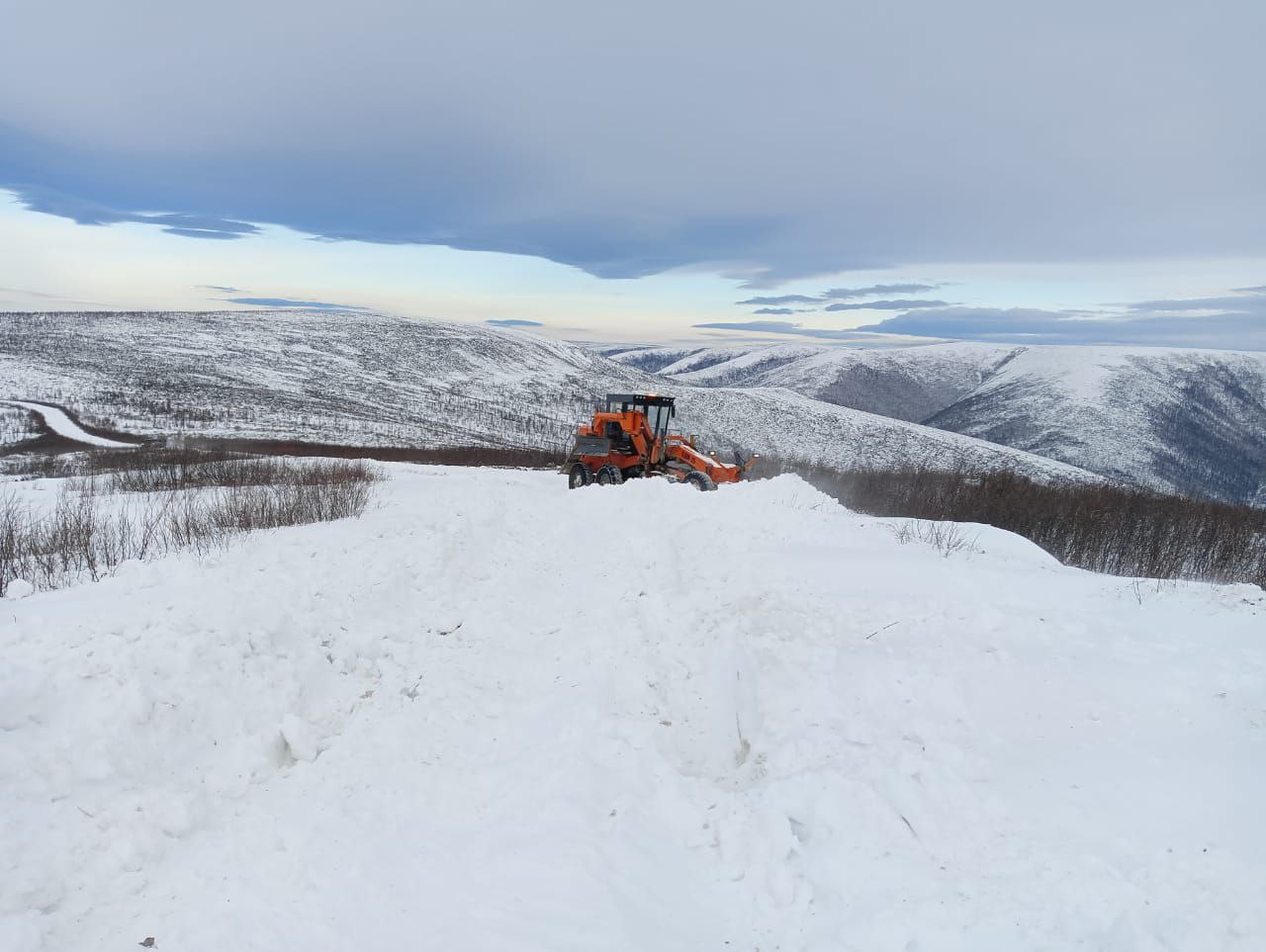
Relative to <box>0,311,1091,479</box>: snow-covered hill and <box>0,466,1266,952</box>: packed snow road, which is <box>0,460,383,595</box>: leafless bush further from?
<box>0,311,1091,479</box>: snow-covered hill

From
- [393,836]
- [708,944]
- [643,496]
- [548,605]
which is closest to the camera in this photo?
[708,944]

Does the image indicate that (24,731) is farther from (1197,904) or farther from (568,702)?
(1197,904)

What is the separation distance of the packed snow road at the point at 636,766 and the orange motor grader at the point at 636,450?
10.2 metres

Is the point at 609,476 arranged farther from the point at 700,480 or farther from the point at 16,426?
the point at 16,426

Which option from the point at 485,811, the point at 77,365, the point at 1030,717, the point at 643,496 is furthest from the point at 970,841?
the point at 77,365

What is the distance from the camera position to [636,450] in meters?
19.5

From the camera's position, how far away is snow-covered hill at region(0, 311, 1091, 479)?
62781mm

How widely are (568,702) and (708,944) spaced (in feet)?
9.61

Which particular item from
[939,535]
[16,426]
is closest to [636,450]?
[939,535]

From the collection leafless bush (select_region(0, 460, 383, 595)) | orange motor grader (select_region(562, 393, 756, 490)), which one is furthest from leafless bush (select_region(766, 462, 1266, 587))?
leafless bush (select_region(0, 460, 383, 595))

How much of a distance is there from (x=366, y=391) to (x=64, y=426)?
135 ft

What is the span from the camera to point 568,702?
21.9 feet

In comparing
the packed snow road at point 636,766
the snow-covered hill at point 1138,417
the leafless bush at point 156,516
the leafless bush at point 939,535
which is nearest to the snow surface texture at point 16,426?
the leafless bush at point 156,516

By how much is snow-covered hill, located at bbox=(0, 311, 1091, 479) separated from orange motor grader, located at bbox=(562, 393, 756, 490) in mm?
38596
